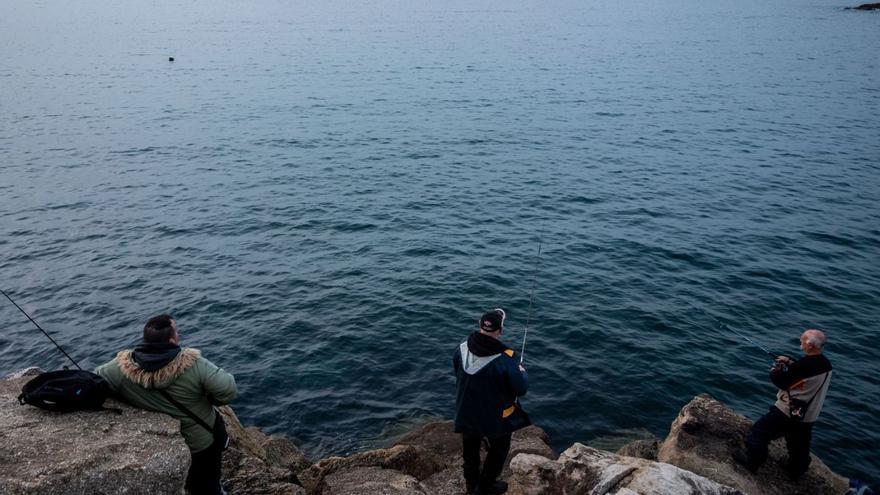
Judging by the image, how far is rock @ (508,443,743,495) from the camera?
333 inches

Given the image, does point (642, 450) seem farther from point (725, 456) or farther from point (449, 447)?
point (449, 447)

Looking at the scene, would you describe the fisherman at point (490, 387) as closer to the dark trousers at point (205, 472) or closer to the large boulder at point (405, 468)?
the large boulder at point (405, 468)

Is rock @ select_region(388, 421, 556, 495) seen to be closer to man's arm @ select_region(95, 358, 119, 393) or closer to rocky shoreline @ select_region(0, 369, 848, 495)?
rocky shoreline @ select_region(0, 369, 848, 495)

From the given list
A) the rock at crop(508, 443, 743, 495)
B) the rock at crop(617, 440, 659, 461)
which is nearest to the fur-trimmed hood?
the rock at crop(508, 443, 743, 495)

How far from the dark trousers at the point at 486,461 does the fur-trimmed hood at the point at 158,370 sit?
153 inches

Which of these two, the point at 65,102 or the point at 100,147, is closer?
the point at 100,147

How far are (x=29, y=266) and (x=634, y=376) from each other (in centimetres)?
2246

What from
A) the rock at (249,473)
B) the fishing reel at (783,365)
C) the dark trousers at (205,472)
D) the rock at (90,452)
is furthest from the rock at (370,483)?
the fishing reel at (783,365)

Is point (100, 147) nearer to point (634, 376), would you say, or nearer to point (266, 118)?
point (266, 118)

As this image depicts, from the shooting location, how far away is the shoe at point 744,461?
34.4 ft

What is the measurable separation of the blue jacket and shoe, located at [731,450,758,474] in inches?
168

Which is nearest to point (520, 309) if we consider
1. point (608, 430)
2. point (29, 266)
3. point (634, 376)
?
point (634, 376)

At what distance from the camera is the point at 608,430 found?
1530 centimetres

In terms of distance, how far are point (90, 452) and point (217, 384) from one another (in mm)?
1441
